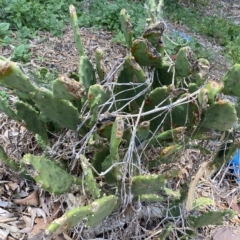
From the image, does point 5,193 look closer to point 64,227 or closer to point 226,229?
point 64,227

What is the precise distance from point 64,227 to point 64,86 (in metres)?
0.56

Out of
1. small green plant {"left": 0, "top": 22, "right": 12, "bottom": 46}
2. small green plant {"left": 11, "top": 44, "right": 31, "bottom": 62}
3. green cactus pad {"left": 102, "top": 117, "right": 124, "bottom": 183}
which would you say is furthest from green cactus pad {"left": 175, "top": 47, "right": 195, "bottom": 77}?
small green plant {"left": 0, "top": 22, "right": 12, "bottom": 46}

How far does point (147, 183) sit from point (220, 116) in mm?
427

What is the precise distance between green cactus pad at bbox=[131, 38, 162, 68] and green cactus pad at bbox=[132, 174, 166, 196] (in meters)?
0.56

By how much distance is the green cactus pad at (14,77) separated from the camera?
5.69ft

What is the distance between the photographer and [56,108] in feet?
6.46

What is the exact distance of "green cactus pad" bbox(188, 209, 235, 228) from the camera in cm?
212

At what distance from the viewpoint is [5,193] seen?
95.7 inches

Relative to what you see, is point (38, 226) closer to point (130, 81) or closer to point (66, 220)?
point (66, 220)

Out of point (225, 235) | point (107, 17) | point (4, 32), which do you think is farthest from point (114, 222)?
point (107, 17)

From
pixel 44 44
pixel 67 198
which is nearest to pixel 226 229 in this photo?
pixel 67 198

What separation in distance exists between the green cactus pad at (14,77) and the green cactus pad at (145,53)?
1.65 ft

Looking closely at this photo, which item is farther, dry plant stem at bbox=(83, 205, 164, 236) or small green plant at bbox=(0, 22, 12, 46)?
small green plant at bbox=(0, 22, 12, 46)

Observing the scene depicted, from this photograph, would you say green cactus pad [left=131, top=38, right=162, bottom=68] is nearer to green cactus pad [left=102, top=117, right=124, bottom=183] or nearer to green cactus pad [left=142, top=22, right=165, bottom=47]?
green cactus pad [left=142, top=22, right=165, bottom=47]
